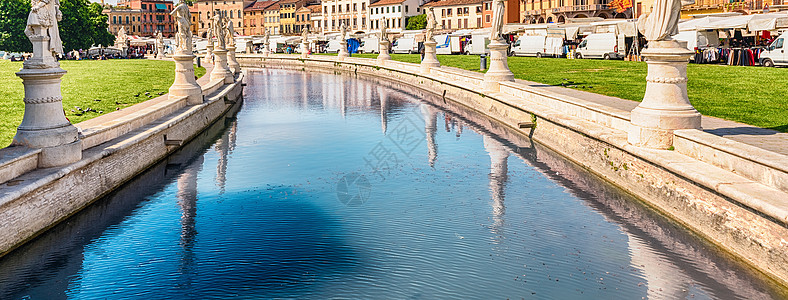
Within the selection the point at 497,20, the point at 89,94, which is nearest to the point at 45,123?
the point at 89,94

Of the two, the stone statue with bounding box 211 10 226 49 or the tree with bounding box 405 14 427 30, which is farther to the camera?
the tree with bounding box 405 14 427 30

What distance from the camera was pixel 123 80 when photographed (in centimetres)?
3152

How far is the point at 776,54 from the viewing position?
29297 mm

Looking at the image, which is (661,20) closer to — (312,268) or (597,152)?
(597,152)

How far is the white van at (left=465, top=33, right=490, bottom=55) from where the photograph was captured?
191ft

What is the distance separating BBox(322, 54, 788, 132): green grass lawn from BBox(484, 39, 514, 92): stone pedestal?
2.48 metres

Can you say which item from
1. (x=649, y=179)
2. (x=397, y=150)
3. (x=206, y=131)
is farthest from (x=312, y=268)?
(x=206, y=131)

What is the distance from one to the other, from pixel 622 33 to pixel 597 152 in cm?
2950

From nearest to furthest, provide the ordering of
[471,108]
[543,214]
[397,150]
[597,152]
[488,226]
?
[488,226]
[543,214]
[597,152]
[397,150]
[471,108]


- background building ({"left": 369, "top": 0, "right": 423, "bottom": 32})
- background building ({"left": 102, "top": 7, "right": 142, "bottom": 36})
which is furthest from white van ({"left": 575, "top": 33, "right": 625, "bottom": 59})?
background building ({"left": 102, "top": 7, "right": 142, "bottom": 36})

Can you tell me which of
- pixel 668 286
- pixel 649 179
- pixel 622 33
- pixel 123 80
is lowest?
pixel 668 286

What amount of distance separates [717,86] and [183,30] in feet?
54.5

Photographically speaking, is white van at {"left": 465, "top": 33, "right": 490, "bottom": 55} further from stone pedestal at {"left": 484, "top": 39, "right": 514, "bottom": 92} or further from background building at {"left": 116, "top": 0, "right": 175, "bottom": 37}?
background building at {"left": 116, "top": 0, "right": 175, "bottom": 37}

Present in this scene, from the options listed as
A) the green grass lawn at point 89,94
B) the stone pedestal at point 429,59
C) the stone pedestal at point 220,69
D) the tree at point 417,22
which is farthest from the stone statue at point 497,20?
the tree at point 417,22
